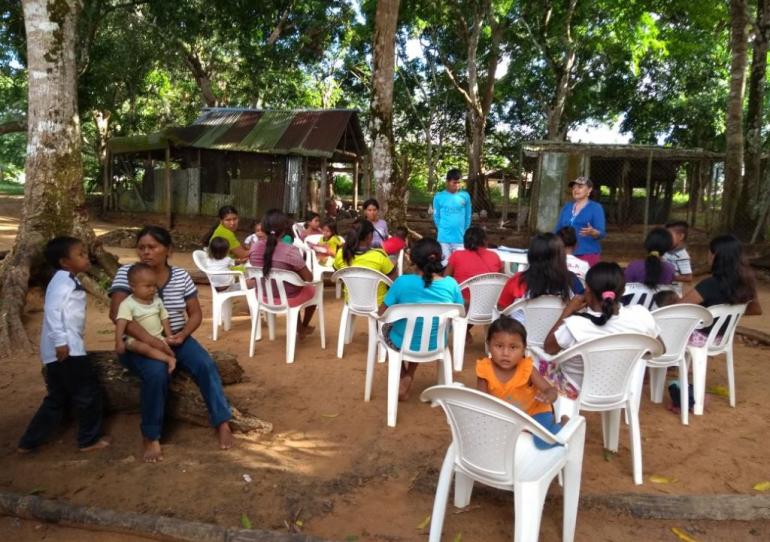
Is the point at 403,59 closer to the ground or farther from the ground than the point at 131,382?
farther from the ground

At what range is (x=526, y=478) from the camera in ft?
7.38

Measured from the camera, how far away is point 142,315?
10.9 feet

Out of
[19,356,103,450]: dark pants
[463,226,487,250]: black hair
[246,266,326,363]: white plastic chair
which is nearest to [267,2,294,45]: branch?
[246,266,326,363]: white plastic chair

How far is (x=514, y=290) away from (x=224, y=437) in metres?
2.32

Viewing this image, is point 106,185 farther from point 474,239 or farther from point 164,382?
point 164,382

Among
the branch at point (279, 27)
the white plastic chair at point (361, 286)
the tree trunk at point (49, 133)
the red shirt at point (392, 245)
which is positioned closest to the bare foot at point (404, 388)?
the white plastic chair at point (361, 286)

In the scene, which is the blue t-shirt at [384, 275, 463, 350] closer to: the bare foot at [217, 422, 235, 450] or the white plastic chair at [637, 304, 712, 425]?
the bare foot at [217, 422, 235, 450]

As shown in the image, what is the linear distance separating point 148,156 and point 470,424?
17320 mm

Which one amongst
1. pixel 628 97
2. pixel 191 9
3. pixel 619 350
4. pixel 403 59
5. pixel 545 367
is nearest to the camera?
pixel 619 350

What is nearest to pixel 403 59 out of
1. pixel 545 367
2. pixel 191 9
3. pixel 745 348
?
pixel 191 9

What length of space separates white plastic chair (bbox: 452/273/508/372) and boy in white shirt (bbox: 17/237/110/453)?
9.33 ft

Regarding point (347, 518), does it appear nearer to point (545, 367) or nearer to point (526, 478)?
point (526, 478)

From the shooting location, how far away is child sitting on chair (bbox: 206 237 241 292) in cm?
621

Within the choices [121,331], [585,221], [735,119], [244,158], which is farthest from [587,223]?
[244,158]
